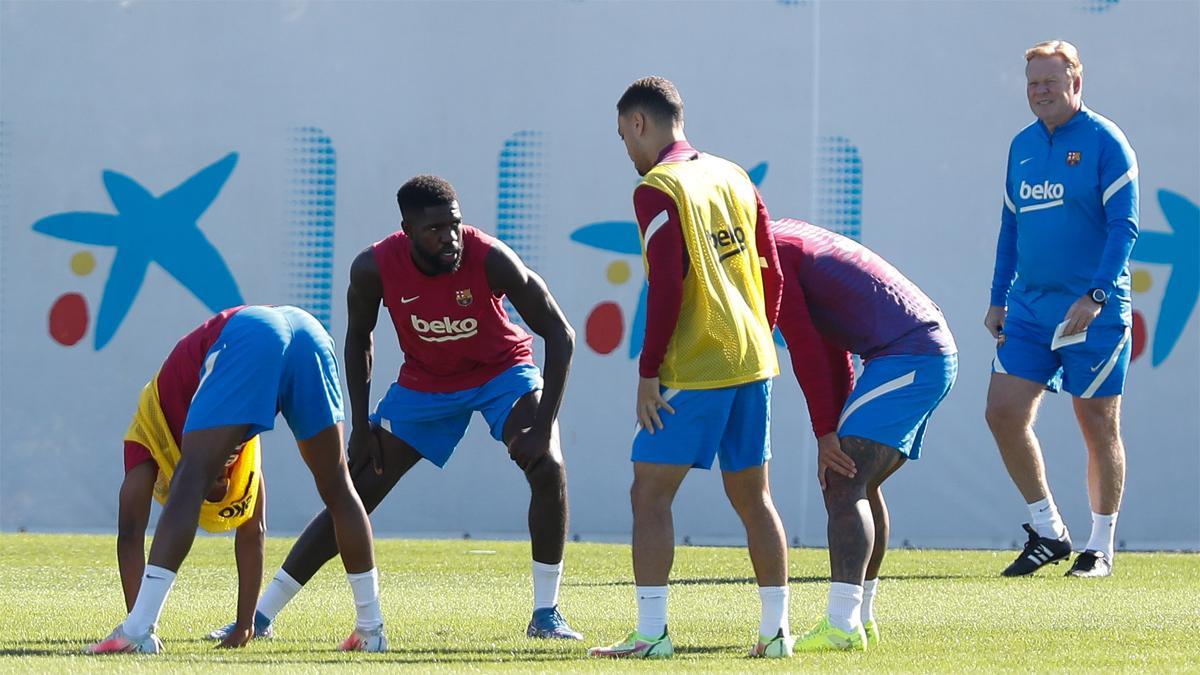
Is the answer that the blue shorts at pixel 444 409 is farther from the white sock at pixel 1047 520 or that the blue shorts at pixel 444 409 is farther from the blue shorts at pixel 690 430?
the white sock at pixel 1047 520

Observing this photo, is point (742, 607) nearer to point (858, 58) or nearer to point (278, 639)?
point (278, 639)

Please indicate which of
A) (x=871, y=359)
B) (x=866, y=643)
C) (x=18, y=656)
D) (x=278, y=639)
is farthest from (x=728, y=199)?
(x=18, y=656)

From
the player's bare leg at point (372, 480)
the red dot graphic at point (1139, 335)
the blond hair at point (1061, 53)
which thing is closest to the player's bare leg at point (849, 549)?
the player's bare leg at point (372, 480)

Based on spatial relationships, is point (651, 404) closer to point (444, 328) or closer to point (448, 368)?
point (444, 328)

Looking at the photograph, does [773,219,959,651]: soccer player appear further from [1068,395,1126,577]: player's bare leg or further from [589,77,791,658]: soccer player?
[1068,395,1126,577]: player's bare leg

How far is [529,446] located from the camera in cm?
585

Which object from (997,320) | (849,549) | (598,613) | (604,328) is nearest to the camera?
(849,549)

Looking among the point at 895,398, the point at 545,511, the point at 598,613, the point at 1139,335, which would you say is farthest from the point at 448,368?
the point at 1139,335

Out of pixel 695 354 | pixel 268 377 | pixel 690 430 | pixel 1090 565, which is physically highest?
pixel 695 354

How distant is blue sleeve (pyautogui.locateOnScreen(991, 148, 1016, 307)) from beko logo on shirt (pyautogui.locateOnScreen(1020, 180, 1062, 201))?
0.13 m

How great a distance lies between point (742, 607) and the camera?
6.75 meters

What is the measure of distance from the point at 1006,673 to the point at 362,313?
2397 millimetres

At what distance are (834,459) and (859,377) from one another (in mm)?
261

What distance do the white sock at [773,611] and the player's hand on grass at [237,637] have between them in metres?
1.59
